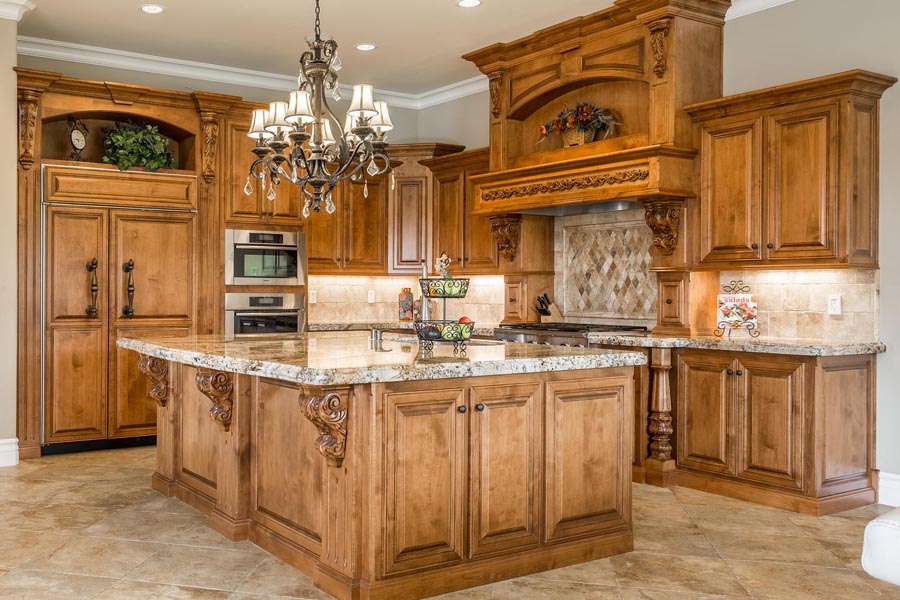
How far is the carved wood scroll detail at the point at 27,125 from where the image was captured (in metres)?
5.96

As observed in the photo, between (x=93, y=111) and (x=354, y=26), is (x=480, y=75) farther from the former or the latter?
(x=93, y=111)

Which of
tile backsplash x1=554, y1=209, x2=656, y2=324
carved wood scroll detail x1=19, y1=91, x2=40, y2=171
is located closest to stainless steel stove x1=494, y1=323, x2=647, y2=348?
tile backsplash x1=554, y1=209, x2=656, y2=324

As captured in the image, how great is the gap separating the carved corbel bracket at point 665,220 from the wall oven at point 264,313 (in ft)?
9.98

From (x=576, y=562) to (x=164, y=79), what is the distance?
535cm

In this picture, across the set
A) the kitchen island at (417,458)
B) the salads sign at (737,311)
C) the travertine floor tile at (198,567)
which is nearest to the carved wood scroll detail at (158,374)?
the kitchen island at (417,458)

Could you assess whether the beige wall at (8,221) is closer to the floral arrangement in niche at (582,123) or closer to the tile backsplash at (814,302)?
the floral arrangement in niche at (582,123)

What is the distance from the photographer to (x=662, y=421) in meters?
5.21

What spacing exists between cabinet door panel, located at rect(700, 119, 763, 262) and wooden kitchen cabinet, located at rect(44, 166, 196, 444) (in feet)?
12.6

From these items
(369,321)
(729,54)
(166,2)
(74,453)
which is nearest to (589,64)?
(729,54)

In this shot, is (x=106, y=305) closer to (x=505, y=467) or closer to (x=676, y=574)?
(x=505, y=467)

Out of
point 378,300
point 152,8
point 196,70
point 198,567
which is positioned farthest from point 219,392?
point 378,300

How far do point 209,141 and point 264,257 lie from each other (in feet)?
3.29

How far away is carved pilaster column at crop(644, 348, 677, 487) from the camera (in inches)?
205

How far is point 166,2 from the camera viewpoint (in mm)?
5625
